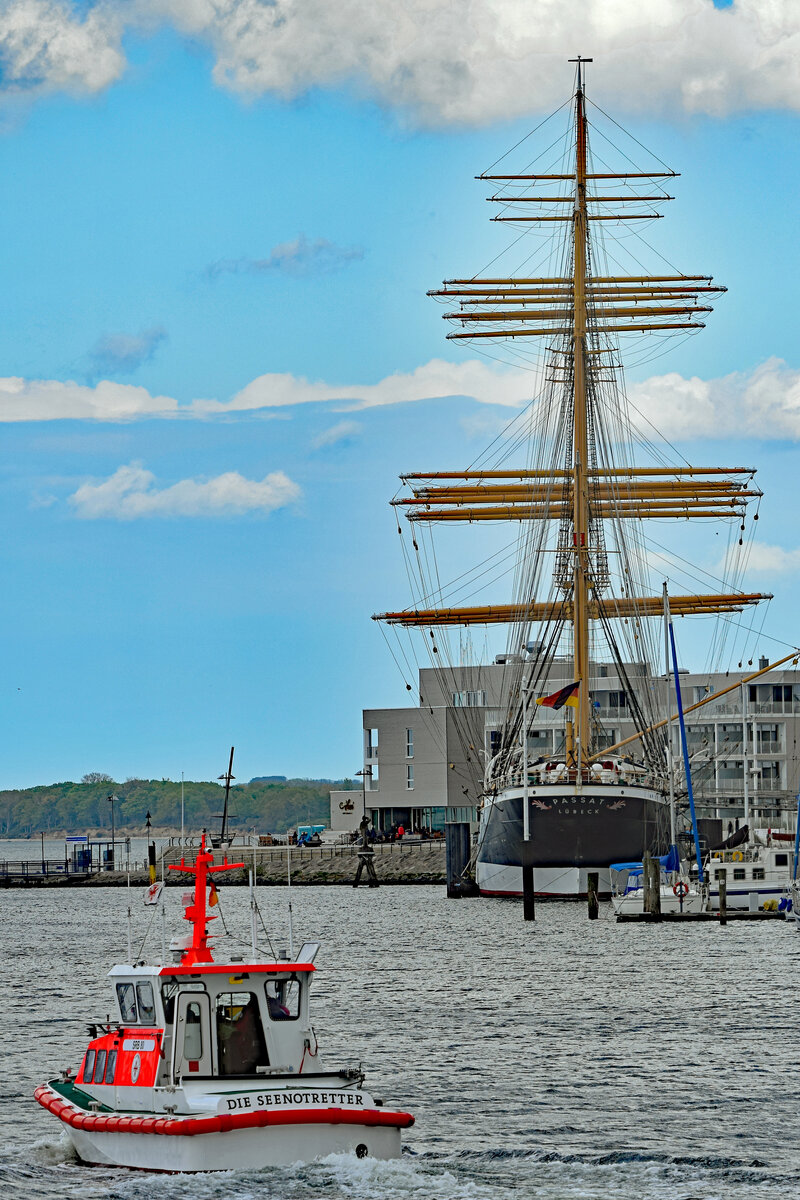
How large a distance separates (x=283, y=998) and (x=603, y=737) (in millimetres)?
84966

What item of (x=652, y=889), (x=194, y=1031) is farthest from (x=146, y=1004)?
(x=652, y=889)

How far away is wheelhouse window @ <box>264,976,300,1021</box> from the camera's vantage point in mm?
22797

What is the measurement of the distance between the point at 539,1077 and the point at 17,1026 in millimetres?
15333

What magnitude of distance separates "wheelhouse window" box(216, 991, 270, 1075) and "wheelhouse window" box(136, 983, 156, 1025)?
2.82 ft

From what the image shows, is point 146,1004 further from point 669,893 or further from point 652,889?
point 669,893

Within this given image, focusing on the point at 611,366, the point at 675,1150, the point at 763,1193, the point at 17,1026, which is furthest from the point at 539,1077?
the point at 611,366

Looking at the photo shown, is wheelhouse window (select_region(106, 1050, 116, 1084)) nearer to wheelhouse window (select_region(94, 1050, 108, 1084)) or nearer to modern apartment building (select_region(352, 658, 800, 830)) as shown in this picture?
wheelhouse window (select_region(94, 1050, 108, 1084))

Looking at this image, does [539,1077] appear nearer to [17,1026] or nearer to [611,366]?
[17,1026]

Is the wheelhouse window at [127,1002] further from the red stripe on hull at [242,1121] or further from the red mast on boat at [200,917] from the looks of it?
the red stripe on hull at [242,1121]

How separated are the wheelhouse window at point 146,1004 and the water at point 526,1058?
6.39 ft

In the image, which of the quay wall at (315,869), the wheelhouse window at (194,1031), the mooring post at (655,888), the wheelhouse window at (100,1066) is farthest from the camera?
the quay wall at (315,869)

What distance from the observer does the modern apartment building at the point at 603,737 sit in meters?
115

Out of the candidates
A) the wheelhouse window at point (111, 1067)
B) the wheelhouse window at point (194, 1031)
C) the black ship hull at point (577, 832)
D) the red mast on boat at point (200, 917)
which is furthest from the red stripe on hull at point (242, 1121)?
the black ship hull at point (577, 832)

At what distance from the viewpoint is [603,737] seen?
4198 inches
